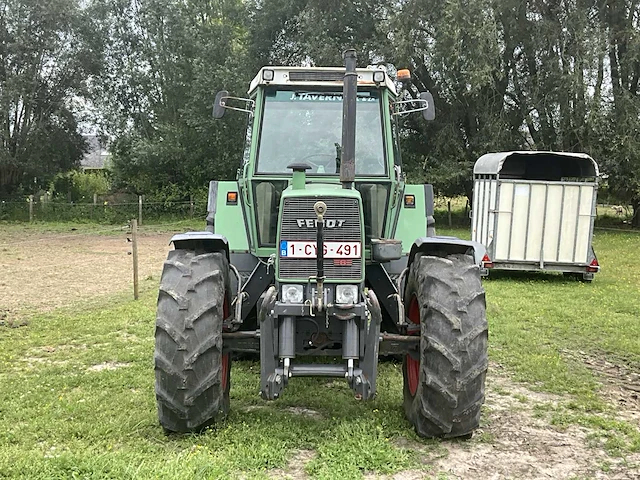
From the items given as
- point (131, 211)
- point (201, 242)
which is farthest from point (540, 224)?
point (131, 211)

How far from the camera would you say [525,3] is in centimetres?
2167

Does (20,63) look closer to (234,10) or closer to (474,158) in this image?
(234,10)

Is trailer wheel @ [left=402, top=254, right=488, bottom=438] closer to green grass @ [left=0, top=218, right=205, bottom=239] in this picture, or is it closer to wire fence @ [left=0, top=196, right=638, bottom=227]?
green grass @ [left=0, top=218, right=205, bottom=239]

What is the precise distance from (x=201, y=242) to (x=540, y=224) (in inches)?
345

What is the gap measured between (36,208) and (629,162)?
22877mm

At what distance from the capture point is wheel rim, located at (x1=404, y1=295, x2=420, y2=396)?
4734mm

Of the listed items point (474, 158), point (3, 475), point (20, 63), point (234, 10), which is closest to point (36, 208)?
point (20, 63)

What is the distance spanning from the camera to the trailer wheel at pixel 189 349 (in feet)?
13.5

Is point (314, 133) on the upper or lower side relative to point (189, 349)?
upper

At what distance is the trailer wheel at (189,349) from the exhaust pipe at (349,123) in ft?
3.73

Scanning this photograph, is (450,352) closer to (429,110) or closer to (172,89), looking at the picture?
(429,110)

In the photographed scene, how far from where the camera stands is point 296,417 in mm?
4699

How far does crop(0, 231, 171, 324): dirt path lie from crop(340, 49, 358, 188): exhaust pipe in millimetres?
5718

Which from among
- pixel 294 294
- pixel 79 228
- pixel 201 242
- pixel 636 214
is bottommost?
pixel 79 228
